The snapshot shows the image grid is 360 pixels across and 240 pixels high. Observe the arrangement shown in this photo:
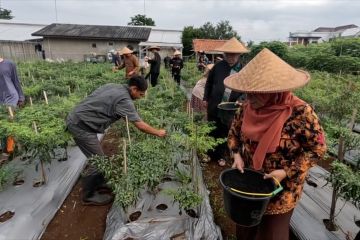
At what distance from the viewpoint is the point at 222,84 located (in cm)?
391

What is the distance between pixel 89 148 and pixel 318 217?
238 cm

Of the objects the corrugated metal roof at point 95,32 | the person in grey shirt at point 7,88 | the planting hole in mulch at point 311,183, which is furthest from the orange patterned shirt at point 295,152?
the corrugated metal roof at point 95,32

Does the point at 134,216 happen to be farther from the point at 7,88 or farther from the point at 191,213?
the point at 7,88

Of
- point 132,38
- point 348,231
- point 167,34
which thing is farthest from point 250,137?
point 167,34

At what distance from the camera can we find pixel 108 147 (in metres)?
4.90

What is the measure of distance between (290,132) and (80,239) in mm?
2162

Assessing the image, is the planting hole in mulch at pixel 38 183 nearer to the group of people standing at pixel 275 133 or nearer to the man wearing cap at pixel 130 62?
the group of people standing at pixel 275 133

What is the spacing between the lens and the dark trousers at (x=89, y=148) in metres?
3.00

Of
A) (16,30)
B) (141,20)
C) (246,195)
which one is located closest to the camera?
(246,195)

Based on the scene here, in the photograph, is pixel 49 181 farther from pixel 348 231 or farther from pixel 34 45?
pixel 34 45

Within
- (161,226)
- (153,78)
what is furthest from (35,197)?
(153,78)

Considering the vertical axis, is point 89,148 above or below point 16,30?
below

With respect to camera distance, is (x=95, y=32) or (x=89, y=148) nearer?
(x=89, y=148)

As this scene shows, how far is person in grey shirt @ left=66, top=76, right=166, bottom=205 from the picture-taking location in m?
2.86
